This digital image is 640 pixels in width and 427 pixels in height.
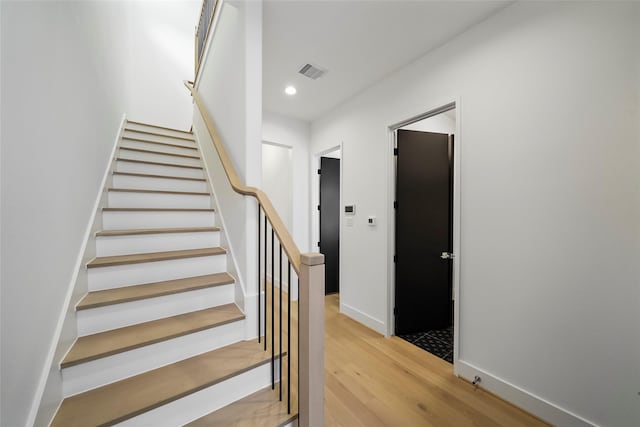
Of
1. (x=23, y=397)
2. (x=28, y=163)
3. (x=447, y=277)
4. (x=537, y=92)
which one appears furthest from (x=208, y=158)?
(x=447, y=277)

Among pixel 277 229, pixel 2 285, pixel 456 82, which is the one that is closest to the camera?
pixel 2 285

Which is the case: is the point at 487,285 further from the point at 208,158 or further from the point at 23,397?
the point at 208,158

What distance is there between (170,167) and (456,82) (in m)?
2.80

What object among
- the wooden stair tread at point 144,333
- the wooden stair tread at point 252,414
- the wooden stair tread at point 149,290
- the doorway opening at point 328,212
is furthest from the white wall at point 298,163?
the wooden stair tread at point 252,414

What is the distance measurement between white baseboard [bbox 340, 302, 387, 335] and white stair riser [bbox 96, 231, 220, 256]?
6.16 feet

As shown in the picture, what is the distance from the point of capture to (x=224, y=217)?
201cm

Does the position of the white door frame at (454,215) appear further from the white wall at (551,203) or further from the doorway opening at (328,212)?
the doorway opening at (328,212)

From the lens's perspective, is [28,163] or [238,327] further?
[238,327]

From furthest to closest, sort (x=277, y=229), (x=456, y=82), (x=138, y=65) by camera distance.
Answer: (x=138, y=65)
(x=456, y=82)
(x=277, y=229)

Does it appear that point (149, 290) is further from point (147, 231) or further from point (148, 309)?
point (147, 231)

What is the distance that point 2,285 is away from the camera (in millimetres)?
792

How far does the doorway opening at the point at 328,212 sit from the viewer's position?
12.8 feet

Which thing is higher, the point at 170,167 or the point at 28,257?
the point at 170,167

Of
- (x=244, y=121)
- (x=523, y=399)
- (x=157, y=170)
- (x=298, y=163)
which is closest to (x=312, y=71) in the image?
(x=244, y=121)
